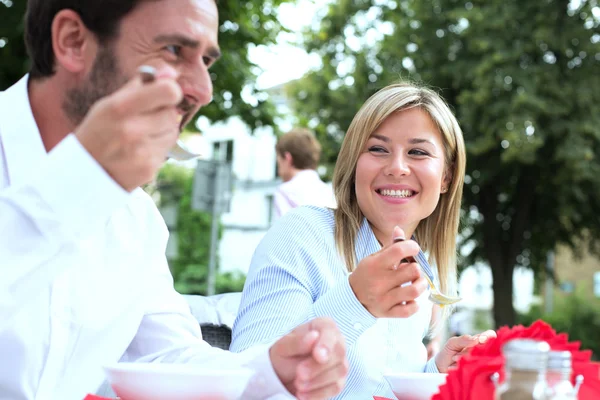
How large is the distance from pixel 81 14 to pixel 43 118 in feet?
0.91

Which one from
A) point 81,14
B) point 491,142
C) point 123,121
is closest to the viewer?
point 123,121

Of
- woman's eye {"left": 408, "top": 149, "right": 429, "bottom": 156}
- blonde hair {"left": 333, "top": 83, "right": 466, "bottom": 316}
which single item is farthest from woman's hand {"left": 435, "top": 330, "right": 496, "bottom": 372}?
woman's eye {"left": 408, "top": 149, "right": 429, "bottom": 156}

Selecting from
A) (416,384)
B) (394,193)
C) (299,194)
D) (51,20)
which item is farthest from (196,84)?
(299,194)

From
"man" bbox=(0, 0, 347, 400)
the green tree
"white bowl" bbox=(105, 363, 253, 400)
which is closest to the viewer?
"man" bbox=(0, 0, 347, 400)

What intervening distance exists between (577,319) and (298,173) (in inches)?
669

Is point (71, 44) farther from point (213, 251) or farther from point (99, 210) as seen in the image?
point (213, 251)

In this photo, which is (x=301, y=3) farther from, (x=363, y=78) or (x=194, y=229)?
(x=194, y=229)

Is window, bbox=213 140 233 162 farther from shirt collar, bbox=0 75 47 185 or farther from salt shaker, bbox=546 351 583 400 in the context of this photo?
salt shaker, bbox=546 351 583 400

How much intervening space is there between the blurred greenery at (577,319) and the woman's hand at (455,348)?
62.0 ft

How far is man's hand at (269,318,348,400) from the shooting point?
4.57 feet

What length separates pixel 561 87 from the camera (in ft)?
49.1

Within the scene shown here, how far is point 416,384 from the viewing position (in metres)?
1.64

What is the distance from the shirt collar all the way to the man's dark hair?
0.09 metres

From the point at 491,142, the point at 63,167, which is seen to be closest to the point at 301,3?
the point at 491,142
